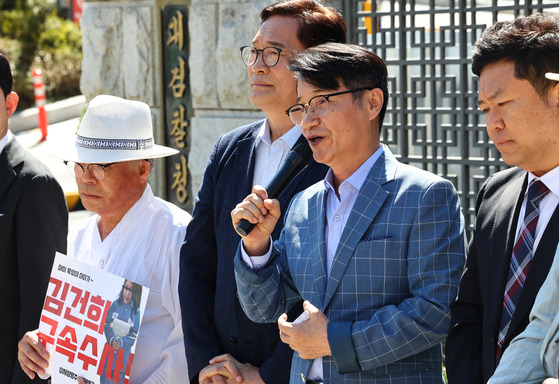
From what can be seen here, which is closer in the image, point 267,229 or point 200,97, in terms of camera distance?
point 267,229

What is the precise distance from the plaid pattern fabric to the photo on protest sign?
1305mm

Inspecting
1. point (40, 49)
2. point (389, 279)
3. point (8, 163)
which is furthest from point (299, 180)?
point (40, 49)

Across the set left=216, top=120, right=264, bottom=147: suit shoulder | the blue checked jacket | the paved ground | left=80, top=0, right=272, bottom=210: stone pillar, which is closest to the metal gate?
left=80, top=0, right=272, bottom=210: stone pillar

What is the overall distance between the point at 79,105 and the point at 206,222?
1741 cm

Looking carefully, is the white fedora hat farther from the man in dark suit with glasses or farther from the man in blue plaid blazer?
the man in blue plaid blazer

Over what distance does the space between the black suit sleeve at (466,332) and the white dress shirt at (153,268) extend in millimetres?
1232

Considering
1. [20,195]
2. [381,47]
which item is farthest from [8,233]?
[381,47]

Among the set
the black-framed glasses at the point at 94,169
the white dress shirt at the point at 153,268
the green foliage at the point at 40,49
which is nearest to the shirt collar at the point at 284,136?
the white dress shirt at the point at 153,268

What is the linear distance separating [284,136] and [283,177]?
59 centimetres

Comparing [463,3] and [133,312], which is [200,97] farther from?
[133,312]

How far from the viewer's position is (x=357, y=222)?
8.69ft

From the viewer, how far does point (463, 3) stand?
16.6 ft

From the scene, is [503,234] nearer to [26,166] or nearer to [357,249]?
[357,249]

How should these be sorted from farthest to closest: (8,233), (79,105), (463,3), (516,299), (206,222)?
(79,105), (463,3), (8,233), (206,222), (516,299)
